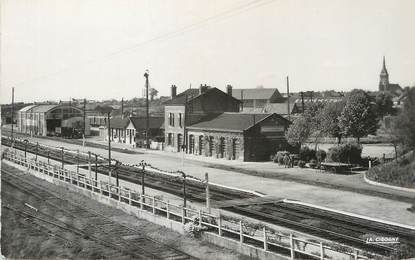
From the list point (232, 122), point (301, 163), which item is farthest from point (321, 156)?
point (232, 122)

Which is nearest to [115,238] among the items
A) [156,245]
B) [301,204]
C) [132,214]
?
[156,245]

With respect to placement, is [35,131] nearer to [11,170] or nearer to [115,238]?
[11,170]

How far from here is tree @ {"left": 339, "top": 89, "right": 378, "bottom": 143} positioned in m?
51.1

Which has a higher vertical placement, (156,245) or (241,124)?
(241,124)

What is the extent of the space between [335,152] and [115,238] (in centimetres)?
2522

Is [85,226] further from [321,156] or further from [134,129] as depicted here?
[134,129]

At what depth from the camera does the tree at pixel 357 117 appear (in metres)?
51.1

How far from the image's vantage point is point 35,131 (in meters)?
94.2

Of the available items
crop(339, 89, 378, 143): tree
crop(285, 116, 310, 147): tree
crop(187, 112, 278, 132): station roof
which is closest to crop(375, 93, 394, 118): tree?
crop(339, 89, 378, 143): tree

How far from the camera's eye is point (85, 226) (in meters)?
23.2

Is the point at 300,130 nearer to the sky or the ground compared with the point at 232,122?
nearer to the ground

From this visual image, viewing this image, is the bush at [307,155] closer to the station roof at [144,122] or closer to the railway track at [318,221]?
the railway track at [318,221]

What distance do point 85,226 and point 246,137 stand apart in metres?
27.0

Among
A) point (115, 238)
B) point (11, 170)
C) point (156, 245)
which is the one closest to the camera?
point (156, 245)
